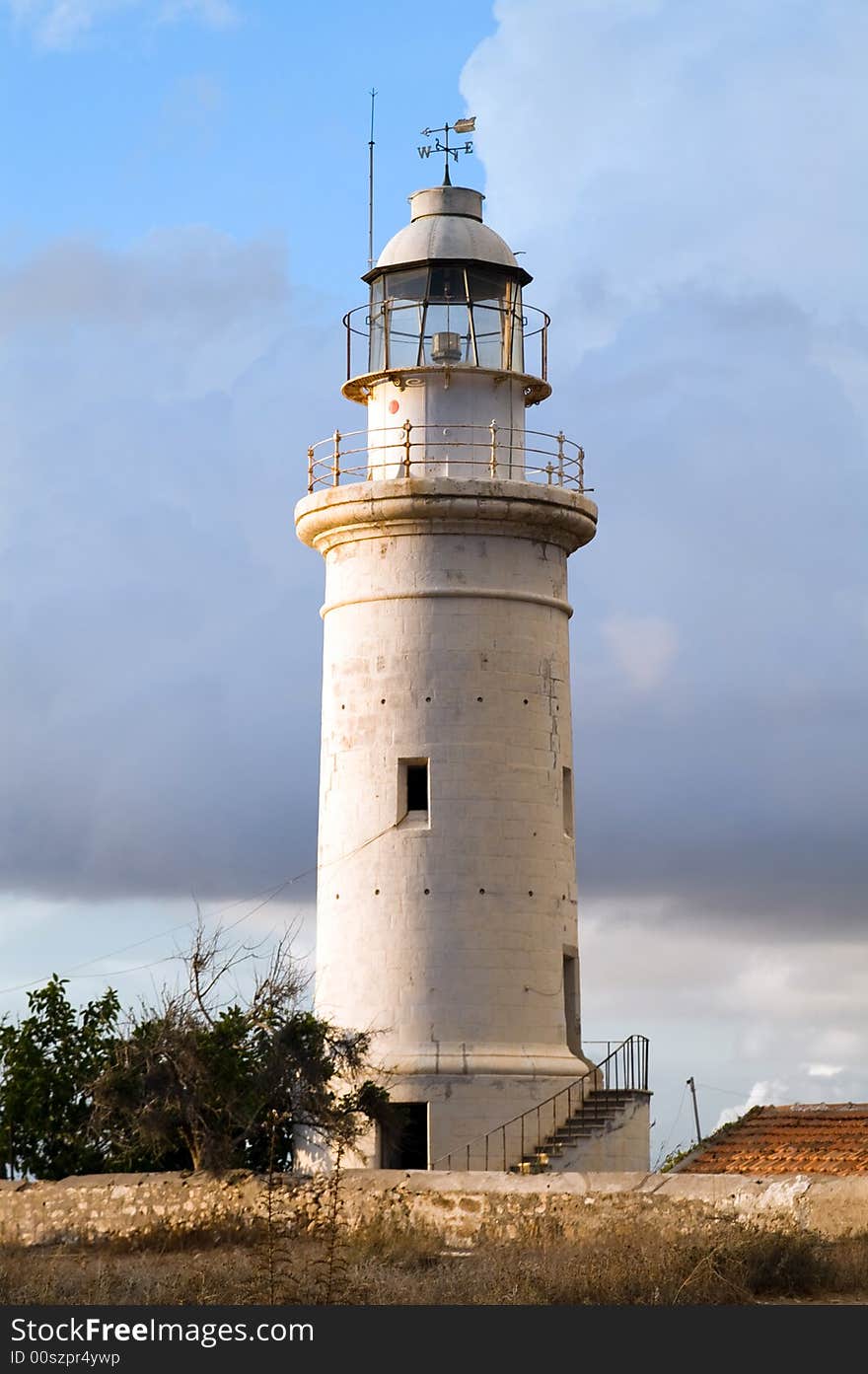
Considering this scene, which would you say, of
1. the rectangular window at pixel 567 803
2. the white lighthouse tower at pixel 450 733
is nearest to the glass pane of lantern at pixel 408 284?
the white lighthouse tower at pixel 450 733

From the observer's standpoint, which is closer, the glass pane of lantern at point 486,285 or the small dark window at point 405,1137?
the small dark window at point 405,1137

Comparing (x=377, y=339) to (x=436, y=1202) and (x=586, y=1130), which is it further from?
(x=436, y=1202)

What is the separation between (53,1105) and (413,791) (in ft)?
18.0

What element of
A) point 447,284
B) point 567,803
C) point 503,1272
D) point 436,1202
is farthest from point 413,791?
point 503,1272

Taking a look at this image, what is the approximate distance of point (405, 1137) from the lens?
82.8ft

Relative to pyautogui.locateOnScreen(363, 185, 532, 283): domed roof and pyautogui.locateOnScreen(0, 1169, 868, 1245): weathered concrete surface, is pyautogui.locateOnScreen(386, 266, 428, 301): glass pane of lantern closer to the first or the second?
pyautogui.locateOnScreen(363, 185, 532, 283): domed roof

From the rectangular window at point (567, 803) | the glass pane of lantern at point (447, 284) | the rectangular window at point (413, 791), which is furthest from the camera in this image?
the glass pane of lantern at point (447, 284)

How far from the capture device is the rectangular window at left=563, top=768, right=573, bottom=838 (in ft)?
87.7

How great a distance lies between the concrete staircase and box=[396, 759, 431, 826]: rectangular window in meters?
3.93

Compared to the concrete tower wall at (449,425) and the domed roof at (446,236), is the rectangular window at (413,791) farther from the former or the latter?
the domed roof at (446,236)

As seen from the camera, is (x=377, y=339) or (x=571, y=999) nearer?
(x=571, y=999)

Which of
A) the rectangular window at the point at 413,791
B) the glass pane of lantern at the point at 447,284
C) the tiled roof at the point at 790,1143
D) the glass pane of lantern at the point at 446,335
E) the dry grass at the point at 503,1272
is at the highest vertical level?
the glass pane of lantern at the point at 447,284

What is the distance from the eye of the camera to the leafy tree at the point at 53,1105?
24.2 metres

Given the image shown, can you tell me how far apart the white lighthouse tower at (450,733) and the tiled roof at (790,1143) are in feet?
6.39
